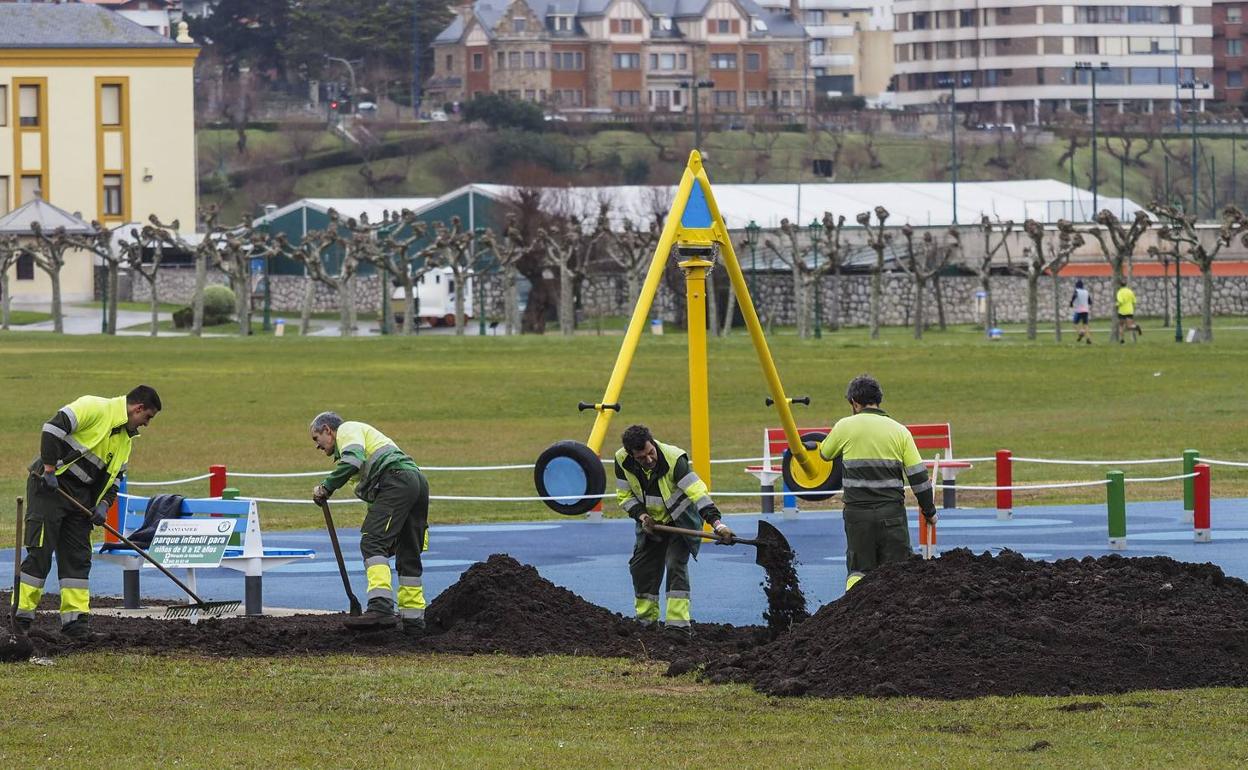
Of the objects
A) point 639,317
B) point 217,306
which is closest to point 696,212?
point 639,317

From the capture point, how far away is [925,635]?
12000 mm

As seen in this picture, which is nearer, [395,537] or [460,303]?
[395,537]

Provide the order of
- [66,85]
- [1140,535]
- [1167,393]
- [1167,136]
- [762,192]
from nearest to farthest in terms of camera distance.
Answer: [1140,535] < [1167,393] < [762,192] < [66,85] < [1167,136]

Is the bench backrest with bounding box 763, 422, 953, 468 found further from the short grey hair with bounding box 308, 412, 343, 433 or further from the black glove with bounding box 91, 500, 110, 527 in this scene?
the black glove with bounding box 91, 500, 110, 527

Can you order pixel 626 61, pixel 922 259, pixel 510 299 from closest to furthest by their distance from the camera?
1. pixel 510 299
2. pixel 922 259
3. pixel 626 61

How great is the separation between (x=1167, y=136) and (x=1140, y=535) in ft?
368

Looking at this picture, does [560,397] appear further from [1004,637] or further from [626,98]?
[626,98]

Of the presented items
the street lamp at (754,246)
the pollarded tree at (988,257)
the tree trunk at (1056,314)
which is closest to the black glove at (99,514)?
the tree trunk at (1056,314)

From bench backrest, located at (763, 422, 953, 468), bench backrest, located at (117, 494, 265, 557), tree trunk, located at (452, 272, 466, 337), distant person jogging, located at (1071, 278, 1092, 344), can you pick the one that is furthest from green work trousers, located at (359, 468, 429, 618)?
tree trunk, located at (452, 272, 466, 337)

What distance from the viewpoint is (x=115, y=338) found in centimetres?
6438

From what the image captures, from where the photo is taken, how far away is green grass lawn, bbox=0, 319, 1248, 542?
28.9m

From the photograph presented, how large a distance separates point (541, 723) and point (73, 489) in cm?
468

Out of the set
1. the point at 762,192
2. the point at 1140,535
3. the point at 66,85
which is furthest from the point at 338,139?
the point at 1140,535

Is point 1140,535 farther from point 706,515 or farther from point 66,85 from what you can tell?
point 66,85
